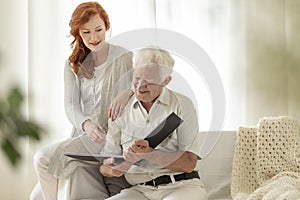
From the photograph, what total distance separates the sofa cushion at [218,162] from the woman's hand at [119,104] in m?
0.43

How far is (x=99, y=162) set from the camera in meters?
2.29

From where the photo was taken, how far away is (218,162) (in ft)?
8.21

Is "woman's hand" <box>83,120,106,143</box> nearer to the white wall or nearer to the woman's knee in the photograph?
the woman's knee

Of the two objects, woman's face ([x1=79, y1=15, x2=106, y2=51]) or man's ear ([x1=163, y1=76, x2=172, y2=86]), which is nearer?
man's ear ([x1=163, y1=76, x2=172, y2=86])

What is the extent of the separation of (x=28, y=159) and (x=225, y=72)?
127cm

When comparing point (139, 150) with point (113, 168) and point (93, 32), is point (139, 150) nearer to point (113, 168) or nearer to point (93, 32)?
point (113, 168)

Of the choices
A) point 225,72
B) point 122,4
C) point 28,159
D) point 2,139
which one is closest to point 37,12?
point 122,4

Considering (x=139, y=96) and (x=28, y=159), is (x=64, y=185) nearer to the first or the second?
(x=139, y=96)

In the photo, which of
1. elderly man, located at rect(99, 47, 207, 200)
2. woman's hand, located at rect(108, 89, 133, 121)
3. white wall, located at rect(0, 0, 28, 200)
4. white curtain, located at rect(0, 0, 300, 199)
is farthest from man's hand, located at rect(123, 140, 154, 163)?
white wall, located at rect(0, 0, 28, 200)

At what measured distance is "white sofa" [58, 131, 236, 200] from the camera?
2.46 m

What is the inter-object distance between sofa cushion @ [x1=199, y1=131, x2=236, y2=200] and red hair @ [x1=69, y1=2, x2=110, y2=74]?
2.00ft

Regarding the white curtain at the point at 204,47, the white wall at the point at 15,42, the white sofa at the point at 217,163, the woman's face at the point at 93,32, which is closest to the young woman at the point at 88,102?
the woman's face at the point at 93,32

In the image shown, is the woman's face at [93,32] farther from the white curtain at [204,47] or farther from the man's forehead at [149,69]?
the white curtain at [204,47]

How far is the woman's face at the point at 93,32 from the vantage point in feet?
7.72
